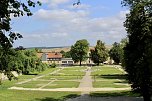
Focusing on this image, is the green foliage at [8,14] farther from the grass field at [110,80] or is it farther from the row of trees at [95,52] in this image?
the row of trees at [95,52]

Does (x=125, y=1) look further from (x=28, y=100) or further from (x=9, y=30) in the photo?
(x=9, y=30)

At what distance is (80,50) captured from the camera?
6531 inches

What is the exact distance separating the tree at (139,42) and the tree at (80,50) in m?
136

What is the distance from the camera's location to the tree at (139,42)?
89.4 feet

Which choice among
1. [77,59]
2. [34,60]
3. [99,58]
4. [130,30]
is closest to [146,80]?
[130,30]

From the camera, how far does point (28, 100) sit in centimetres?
3416

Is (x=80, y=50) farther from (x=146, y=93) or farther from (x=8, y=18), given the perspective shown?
(x=8, y=18)

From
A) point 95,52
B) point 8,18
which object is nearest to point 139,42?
point 8,18

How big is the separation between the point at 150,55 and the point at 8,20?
55.5 ft

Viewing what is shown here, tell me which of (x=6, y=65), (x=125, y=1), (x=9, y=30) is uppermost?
(x=125, y=1)

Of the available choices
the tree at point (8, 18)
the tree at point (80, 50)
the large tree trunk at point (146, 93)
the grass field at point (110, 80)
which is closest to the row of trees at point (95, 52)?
the tree at point (80, 50)

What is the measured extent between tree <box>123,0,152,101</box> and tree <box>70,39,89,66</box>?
446ft

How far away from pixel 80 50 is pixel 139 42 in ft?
451

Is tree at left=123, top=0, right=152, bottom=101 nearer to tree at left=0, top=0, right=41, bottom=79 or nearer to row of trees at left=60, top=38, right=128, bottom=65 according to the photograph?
tree at left=0, top=0, right=41, bottom=79
